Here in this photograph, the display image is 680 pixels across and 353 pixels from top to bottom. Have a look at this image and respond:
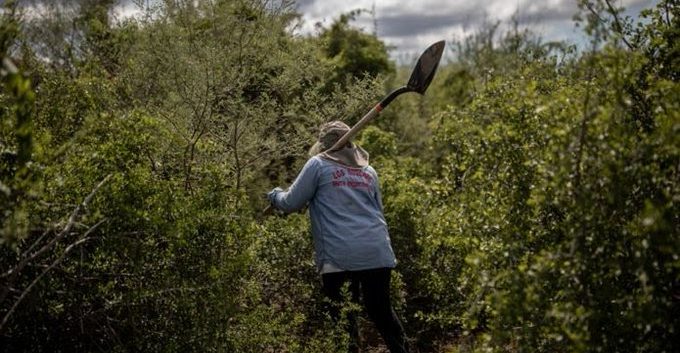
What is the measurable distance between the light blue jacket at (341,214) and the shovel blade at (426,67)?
1.02 m

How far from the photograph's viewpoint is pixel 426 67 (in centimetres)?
527

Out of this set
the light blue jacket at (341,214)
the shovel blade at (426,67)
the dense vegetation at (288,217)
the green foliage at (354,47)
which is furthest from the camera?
the green foliage at (354,47)

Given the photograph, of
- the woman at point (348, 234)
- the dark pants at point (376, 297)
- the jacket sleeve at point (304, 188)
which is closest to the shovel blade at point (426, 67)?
the woman at point (348, 234)

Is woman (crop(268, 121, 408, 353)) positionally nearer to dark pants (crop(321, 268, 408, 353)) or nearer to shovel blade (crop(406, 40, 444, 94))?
dark pants (crop(321, 268, 408, 353))

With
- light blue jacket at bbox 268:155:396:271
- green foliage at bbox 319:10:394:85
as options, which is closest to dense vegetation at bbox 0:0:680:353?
light blue jacket at bbox 268:155:396:271

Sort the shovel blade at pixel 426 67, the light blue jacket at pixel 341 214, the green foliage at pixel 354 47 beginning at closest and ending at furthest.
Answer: the light blue jacket at pixel 341 214, the shovel blade at pixel 426 67, the green foliage at pixel 354 47

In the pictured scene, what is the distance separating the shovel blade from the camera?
524 cm

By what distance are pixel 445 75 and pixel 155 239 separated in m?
18.0

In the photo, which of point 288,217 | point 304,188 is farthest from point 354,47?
point 304,188

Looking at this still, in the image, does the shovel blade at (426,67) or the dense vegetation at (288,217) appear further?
the shovel blade at (426,67)

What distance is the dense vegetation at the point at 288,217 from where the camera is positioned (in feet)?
9.08

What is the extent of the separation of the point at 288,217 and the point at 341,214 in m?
2.26

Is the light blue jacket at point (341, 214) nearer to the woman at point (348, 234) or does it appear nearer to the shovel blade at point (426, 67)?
the woman at point (348, 234)

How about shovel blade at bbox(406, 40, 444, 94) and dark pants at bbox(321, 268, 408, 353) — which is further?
shovel blade at bbox(406, 40, 444, 94)
